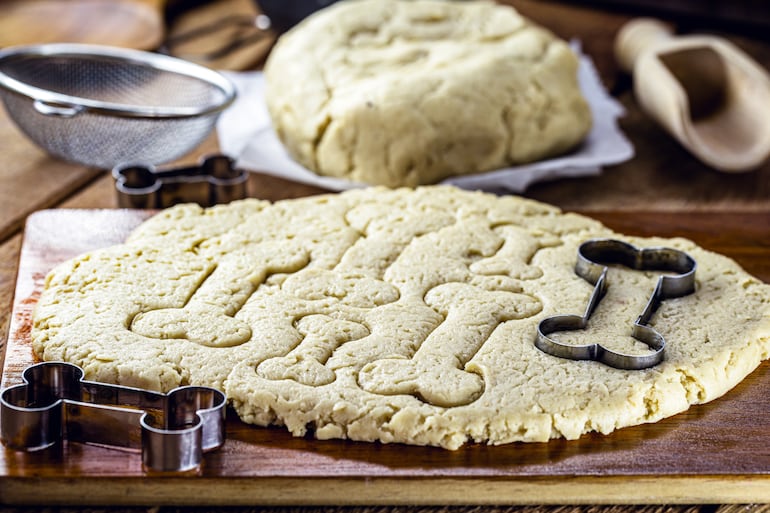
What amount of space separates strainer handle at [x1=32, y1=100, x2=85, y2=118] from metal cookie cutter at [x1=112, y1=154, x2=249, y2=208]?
0.14 meters

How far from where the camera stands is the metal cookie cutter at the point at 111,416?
962 mm

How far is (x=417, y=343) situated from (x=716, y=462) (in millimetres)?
352

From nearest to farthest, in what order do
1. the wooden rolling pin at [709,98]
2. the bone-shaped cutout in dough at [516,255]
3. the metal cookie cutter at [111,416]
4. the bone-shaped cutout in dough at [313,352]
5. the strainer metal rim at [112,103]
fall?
the metal cookie cutter at [111,416] < the bone-shaped cutout in dough at [313,352] < the bone-shaped cutout in dough at [516,255] < the strainer metal rim at [112,103] < the wooden rolling pin at [709,98]

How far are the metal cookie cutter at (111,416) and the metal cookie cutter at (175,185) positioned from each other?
1.94 feet

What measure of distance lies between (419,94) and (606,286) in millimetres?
619

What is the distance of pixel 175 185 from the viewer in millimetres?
1637

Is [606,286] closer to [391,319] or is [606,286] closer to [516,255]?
[516,255]

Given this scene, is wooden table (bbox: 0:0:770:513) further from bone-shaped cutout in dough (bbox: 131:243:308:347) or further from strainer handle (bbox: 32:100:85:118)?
bone-shaped cutout in dough (bbox: 131:243:308:347)

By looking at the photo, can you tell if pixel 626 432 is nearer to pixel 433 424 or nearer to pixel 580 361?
pixel 580 361

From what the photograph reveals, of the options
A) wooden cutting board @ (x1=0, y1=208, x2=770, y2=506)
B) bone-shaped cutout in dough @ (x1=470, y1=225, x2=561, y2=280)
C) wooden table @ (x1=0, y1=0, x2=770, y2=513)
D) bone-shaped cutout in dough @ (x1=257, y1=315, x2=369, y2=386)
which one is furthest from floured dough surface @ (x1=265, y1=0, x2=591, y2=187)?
wooden cutting board @ (x1=0, y1=208, x2=770, y2=506)

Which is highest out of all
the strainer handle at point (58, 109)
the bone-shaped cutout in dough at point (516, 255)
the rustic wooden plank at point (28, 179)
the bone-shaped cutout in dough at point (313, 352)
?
the strainer handle at point (58, 109)

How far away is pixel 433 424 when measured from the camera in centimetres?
101

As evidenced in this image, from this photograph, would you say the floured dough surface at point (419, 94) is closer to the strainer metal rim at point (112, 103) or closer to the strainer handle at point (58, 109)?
the strainer metal rim at point (112, 103)

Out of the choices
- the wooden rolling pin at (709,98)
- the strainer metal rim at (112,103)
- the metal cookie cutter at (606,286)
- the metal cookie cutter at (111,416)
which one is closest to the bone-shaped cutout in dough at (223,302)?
the metal cookie cutter at (111,416)
